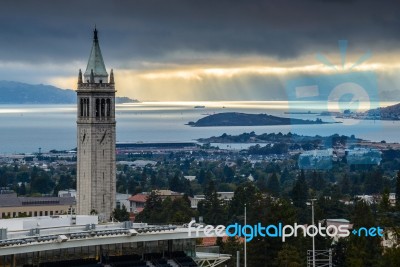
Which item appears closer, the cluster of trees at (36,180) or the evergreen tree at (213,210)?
the evergreen tree at (213,210)

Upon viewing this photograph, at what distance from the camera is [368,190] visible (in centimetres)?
A: 14162

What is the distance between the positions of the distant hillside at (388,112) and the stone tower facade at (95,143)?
137 feet

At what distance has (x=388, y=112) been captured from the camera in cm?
14138

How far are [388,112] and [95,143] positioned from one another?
2369 inches

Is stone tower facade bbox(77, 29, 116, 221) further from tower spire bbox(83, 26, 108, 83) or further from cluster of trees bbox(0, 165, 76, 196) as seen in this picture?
cluster of trees bbox(0, 165, 76, 196)

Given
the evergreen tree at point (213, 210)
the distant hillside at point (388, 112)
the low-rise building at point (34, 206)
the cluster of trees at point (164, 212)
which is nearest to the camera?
the cluster of trees at point (164, 212)

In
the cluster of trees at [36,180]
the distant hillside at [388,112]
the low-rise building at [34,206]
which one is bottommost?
the low-rise building at [34,206]

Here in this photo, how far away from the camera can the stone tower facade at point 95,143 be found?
86.6 meters

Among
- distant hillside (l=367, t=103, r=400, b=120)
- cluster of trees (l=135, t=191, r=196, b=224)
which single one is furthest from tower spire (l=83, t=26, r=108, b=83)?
distant hillside (l=367, t=103, r=400, b=120)

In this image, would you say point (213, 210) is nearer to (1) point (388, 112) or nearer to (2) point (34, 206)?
(2) point (34, 206)

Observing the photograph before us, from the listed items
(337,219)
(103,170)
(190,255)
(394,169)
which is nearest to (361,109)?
(337,219)

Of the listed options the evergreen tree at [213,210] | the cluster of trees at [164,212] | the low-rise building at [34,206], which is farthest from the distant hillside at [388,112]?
the low-rise building at [34,206]

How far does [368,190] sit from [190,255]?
90528mm

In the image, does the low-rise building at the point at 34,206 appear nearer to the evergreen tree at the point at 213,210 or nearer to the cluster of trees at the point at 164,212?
the cluster of trees at the point at 164,212
